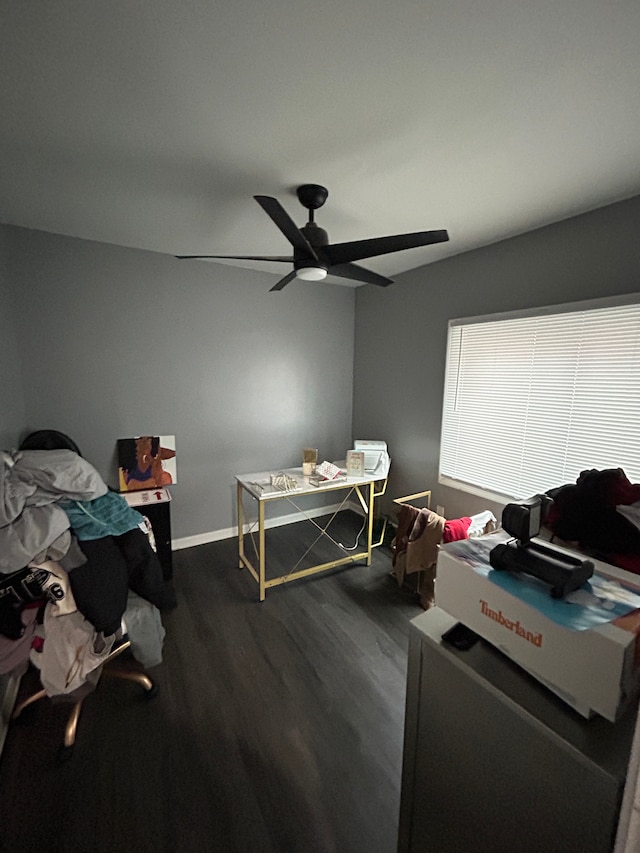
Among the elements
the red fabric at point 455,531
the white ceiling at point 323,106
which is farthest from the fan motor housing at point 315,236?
the red fabric at point 455,531

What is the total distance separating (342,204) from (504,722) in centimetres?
229

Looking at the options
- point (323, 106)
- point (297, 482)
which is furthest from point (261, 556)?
point (323, 106)

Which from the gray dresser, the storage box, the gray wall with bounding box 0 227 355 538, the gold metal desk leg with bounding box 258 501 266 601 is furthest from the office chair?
the storage box

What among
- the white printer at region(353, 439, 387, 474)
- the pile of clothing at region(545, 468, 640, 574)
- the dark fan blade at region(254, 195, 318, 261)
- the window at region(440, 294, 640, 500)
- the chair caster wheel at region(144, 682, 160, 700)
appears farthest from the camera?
the white printer at region(353, 439, 387, 474)

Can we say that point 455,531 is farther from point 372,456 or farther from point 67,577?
point 67,577

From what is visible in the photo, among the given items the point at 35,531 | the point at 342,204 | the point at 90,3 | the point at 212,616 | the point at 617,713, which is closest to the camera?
the point at 617,713

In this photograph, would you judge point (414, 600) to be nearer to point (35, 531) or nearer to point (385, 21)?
point (35, 531)

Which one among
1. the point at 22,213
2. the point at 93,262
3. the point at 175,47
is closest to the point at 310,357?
the point at 93,262

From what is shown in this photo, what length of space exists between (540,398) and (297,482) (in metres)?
1.79

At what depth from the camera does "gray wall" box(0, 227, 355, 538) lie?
2.41 m

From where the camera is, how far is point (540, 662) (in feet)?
2.23

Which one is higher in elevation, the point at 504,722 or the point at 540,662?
the point at 540,662

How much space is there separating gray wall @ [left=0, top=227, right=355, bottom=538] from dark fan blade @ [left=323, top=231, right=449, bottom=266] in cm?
166

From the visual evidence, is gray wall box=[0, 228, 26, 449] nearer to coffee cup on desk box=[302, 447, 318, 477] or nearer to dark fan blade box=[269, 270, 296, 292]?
dark fan blade box=[269, 270, 296, 292]
